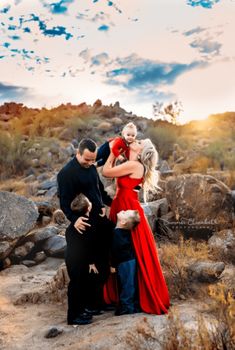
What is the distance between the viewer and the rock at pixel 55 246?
27.8 feet

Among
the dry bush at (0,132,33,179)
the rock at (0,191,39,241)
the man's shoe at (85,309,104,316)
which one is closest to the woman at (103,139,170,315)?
the man's shoe at (85,309,104,316)

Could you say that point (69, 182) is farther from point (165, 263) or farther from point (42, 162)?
point (42, 162)

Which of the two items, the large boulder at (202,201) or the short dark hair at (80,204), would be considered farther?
the large boulder at (202,201)

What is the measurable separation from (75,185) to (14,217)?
328 centimetres

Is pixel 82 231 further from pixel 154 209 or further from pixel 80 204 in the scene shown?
pixel 154 209

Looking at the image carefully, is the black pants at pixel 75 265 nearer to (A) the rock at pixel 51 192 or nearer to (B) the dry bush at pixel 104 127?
(A) the rock at pixel 51 192

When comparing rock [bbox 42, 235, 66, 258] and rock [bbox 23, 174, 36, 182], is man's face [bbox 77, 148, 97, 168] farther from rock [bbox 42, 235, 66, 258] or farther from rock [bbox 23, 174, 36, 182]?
rock [bbox 23, 174, 36, 182]

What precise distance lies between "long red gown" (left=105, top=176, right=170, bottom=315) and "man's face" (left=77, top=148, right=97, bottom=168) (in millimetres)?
496

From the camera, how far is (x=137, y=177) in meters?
5.36

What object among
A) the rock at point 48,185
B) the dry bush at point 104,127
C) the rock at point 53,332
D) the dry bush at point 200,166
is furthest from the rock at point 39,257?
the dry bush at point 104,127

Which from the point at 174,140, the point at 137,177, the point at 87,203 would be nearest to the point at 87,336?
the point at 87,203

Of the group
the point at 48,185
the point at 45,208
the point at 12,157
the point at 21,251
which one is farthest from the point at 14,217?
the point at 12,157

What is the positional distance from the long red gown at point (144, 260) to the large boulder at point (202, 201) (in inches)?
134

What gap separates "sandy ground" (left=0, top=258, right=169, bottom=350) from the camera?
14.6ft
